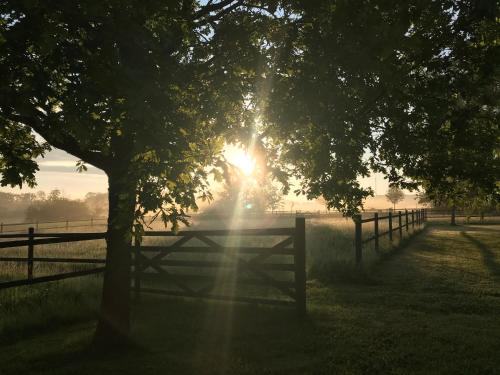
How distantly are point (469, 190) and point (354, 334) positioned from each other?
3.45 meters

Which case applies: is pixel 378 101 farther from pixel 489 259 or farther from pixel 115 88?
pixel 489 259

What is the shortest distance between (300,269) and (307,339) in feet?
5.25

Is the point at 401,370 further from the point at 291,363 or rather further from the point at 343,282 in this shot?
the point at 343,282

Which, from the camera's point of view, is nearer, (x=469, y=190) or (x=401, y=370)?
Answer: (x=401, y=370)

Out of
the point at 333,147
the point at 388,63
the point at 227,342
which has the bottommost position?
the point at 227,342

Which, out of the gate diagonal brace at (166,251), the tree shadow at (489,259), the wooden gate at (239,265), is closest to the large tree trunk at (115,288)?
the wooden gate at (239,265)

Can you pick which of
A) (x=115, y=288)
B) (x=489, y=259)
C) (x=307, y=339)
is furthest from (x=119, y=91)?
(x=489, y=259)

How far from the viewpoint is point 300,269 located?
25.2ft

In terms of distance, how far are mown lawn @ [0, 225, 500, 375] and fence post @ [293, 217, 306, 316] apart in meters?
0.29

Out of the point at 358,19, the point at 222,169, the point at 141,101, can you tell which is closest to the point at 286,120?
the point at 222,169

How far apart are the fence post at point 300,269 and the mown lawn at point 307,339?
288 millimetres

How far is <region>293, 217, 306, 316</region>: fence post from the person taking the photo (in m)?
7.56

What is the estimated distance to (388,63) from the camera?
4.57 m

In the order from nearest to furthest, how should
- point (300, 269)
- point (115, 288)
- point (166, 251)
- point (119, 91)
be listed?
point (119, 91) < point (115, 288) < point (300, 269) < point (166, 251)
